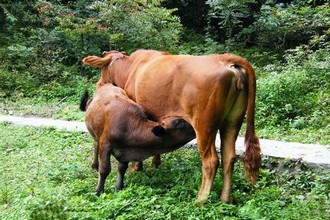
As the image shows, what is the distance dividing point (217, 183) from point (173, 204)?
913 mm

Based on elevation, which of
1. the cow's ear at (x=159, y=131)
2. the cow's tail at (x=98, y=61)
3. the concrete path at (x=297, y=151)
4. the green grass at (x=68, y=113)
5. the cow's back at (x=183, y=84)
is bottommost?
the green grass at (x=68, y=113)

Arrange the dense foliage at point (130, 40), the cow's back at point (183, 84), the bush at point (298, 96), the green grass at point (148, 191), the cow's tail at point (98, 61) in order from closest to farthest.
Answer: the green grass at point (148, 191) → the cow's back at point (183, 84) → the cow's tail at point (98, 61) → the bush at point (298, 96) → the dense foliage at point (130, 40)

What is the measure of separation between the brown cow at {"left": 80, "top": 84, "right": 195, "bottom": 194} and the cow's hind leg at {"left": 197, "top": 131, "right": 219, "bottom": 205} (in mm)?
316

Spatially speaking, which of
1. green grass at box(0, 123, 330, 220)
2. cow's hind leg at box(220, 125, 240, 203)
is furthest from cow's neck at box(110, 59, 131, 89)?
cow's hind leg at box(220, 125, 240, 203)

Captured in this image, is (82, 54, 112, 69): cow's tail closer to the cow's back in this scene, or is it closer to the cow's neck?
the cow's neck

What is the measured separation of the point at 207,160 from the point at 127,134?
1154mm

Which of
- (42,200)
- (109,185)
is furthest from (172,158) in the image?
(42,200)

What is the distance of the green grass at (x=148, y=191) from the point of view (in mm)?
4801

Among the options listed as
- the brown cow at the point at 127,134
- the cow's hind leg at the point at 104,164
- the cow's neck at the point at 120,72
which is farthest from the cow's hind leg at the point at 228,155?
the cow's neck at the point at 120,72

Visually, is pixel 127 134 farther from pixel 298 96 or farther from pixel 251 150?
pixel 298 96

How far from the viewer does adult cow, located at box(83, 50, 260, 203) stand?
5.17m

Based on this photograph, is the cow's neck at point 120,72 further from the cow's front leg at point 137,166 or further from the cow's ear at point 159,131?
the cow's ear at point 159,131

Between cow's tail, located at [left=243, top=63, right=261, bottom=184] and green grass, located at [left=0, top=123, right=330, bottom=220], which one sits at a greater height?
cow's tail, located at [left=243, top=63, right=261, bottom=184]

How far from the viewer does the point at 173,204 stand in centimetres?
518
